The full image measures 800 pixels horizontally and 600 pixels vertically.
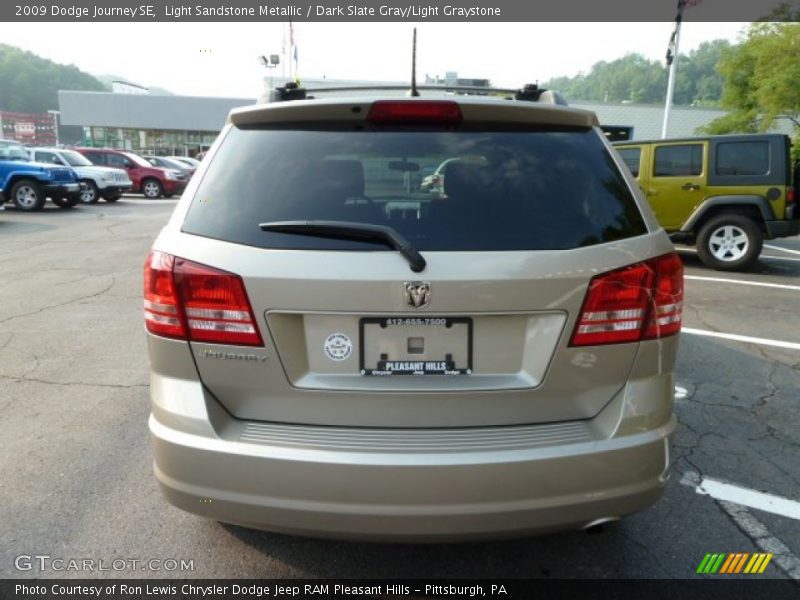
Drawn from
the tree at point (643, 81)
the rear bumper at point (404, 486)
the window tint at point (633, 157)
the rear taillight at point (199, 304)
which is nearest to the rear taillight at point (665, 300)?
the rear bumper at point (404, 486)

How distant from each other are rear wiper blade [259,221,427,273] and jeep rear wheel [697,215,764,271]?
903 centimetres

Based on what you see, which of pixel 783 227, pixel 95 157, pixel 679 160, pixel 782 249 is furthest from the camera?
pixel 95 157

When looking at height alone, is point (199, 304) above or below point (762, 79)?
below

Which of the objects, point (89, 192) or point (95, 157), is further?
point (95, 157)

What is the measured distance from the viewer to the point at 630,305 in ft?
6.38

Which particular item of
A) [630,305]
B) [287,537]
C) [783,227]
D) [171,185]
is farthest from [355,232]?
[171,185]

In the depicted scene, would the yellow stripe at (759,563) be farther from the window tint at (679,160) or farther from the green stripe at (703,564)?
the window tint at (679,160)

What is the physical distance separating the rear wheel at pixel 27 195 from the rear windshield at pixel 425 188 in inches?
671

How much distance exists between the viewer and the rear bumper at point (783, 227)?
892cm

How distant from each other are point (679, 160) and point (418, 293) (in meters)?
9.39

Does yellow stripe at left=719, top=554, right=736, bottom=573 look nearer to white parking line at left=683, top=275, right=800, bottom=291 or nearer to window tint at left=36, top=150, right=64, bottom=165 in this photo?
white parking line at left=683, top=275, right=800, bottom=291

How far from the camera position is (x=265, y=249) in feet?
6.18

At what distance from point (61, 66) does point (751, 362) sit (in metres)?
137

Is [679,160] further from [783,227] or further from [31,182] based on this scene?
[31,182]
